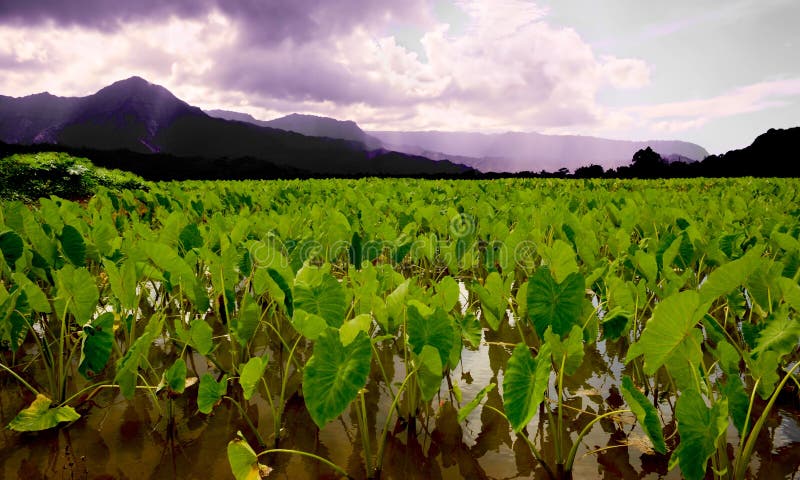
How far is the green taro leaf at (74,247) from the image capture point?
1.98 meters

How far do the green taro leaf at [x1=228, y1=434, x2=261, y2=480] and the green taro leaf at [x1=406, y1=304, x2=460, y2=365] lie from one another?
450 millimetres

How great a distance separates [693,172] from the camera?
21328 mm

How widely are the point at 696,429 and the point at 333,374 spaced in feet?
2.47

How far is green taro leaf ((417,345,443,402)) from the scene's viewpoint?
1.10 m

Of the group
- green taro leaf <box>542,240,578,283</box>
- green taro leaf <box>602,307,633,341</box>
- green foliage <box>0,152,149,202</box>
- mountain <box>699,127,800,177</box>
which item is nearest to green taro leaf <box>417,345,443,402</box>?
green taro leaf <box>602,307,633,341</box>

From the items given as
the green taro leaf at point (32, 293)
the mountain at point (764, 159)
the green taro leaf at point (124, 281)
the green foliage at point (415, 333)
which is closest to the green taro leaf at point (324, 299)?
the green foliage at point (415, 333)

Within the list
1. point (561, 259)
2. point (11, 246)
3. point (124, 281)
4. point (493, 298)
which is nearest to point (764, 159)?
point (561, 259)

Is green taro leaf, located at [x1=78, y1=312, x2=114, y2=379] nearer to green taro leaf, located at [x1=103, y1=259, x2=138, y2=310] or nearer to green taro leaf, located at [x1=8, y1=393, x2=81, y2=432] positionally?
green taro leaf, located at [x1=8, y1=393, x2=81, y2=432]

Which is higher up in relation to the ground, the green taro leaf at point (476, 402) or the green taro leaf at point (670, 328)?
the green taro leaf at point (670, 328)

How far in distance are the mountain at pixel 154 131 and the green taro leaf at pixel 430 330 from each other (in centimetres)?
7520

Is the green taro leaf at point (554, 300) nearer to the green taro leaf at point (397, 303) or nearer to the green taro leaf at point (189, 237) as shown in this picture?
the green taro leaf at point (397, 303)

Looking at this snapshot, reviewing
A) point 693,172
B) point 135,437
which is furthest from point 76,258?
point 693,172

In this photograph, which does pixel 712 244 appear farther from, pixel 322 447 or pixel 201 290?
pixel 201 290

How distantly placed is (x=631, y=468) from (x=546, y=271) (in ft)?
1.83
